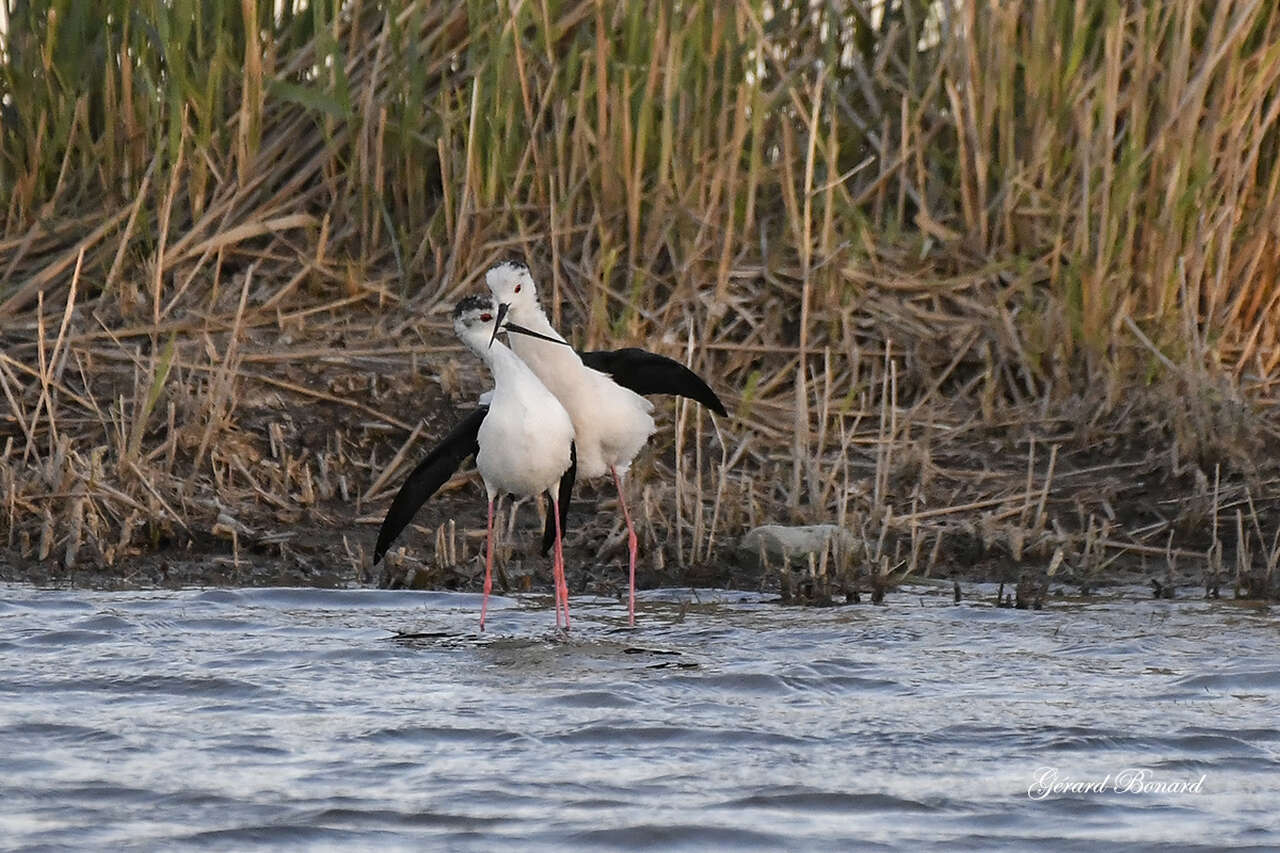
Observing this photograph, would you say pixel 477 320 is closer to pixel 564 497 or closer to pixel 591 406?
pixel 591 406

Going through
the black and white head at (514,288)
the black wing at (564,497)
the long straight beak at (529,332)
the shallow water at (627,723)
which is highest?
the black and white head at (514,288)

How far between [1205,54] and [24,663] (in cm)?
451

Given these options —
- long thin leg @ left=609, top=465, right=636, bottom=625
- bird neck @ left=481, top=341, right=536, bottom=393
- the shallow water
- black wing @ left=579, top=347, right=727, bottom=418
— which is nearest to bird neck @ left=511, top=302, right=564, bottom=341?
black wing @ left=579, top=347, right=727, bottom=418

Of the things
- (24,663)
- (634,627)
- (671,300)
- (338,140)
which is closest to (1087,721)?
(634,627)

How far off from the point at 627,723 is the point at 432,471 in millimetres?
1658

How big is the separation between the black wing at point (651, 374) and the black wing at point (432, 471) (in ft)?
1.56

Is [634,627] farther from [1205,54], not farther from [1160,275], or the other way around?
[1205,54]

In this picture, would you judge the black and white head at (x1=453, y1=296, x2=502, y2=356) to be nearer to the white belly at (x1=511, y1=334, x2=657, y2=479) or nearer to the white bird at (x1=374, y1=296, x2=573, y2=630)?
the white bird at (x1=374, y1=296, x2=573, y2=630)

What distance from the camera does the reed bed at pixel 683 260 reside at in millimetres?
6582

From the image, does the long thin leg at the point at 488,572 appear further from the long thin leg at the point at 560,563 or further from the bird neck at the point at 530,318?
the bird neck at the point at 530,318

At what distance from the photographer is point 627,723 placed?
4633 millimetres

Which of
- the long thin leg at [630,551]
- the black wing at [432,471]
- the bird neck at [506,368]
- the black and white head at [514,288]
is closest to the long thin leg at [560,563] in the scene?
the long thin leg at [630,551]

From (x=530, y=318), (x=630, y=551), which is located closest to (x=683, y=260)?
(x=530, y=318)

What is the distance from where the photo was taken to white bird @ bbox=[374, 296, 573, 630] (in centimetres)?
582
